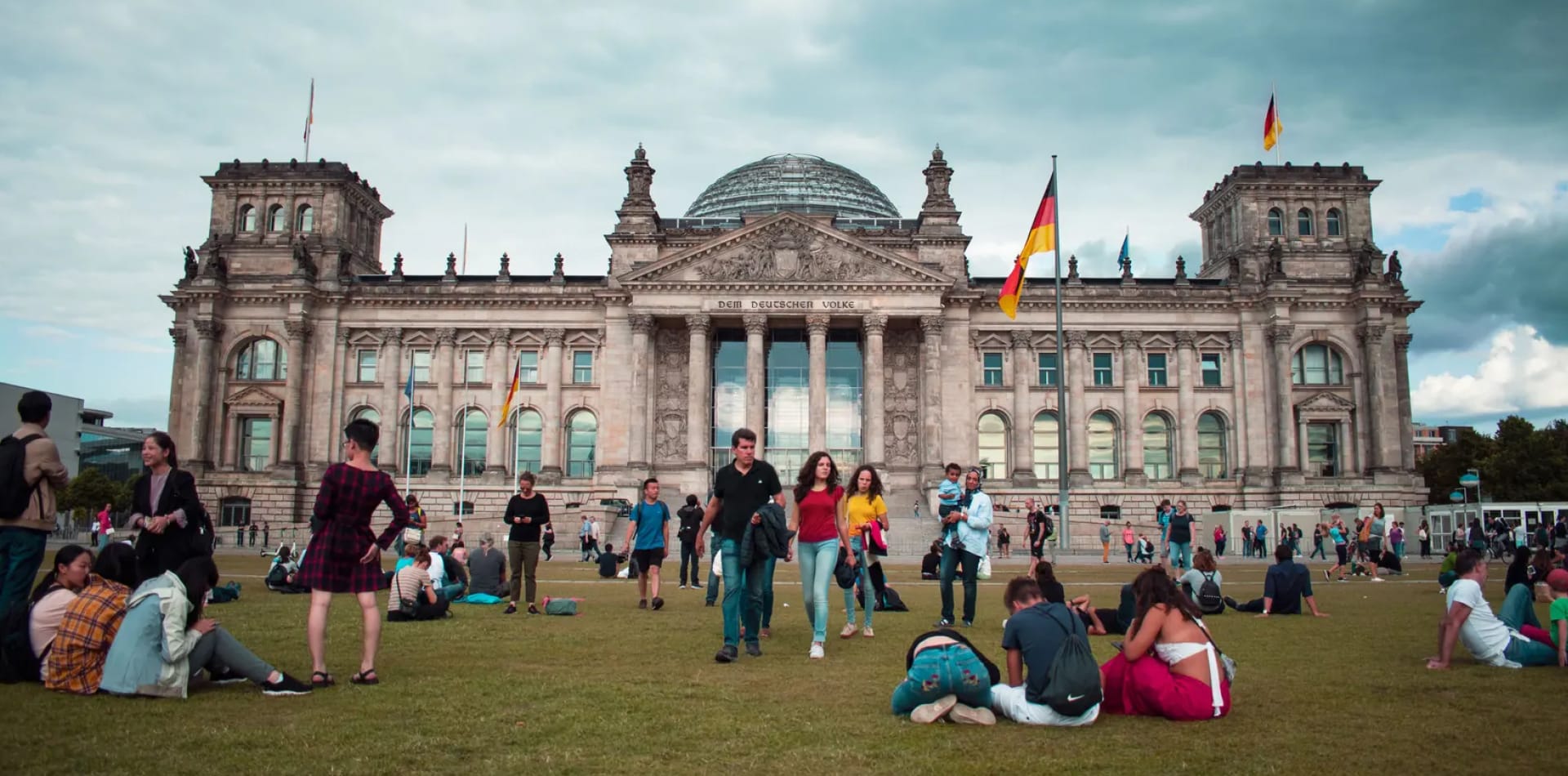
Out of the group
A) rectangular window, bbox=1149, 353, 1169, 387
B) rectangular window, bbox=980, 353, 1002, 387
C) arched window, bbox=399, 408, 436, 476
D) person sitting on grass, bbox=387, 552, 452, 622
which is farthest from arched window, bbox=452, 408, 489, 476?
person sitting on grass, bbox=387, 552, 452, 622

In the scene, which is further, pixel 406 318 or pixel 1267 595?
pixel 406 318

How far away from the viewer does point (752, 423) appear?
2359 inches

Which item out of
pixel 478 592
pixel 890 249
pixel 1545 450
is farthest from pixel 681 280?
pixel 1545 450

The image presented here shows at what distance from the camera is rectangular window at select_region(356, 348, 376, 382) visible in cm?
6353

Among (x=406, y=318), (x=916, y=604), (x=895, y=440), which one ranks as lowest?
(x=916, y=604)

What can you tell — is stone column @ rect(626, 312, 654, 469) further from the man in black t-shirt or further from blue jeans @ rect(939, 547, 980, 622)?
the man in black t-shirt

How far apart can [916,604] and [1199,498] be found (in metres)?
45.7

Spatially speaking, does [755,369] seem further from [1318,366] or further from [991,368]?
[1318,366]

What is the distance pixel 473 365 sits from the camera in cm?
6388

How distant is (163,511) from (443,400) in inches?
2115

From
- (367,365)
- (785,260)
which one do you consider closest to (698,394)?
(785,260)

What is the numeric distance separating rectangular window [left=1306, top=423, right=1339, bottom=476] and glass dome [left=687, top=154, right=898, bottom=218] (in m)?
30.5

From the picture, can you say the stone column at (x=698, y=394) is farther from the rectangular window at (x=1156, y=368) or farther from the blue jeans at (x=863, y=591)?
the blue jeans at (x=863, y=591)

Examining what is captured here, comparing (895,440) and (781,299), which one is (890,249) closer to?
(781,299)
